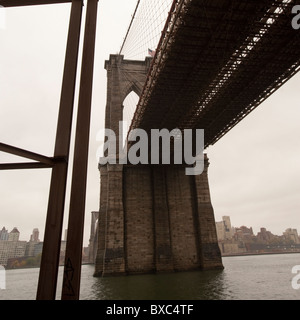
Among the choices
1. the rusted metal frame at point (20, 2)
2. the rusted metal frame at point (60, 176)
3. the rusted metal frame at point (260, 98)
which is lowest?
the rusted metal frame at point (60, 176)

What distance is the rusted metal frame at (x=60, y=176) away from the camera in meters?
2.04

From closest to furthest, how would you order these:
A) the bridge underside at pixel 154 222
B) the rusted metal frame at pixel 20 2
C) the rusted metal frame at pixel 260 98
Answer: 1. the rusted metal frame at pixel 20 2
2. the rusted metal frame at pixel 260 98
3. the bridge underside at pixel 154 222

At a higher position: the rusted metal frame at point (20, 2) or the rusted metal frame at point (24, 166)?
the rusted metal frame at point (20, 2)

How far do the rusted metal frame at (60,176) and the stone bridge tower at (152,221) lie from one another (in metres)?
14.5

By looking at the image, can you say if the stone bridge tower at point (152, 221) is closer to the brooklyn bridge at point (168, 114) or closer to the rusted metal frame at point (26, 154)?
the brooklyn bridge at point (168, 114)

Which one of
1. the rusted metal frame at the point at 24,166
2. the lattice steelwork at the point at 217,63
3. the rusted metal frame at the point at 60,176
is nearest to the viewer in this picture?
the rusted metal frame at the point at 60,176

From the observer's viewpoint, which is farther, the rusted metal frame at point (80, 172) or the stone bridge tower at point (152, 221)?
the stone bridge tower at point (152, 221)

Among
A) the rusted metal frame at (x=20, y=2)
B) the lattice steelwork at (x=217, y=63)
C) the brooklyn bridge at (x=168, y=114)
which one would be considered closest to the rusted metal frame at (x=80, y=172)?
the brooklyn bridge at (x=168, y=114)

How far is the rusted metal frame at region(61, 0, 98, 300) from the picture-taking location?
2102 millimetres

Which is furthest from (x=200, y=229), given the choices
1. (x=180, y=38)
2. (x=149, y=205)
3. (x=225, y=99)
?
(x=180, y=38)

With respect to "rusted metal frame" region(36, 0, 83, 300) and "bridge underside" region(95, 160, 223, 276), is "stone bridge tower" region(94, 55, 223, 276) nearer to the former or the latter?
"bridge underside" region(95, 160, 223, 276)

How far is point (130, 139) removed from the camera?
17750mm
